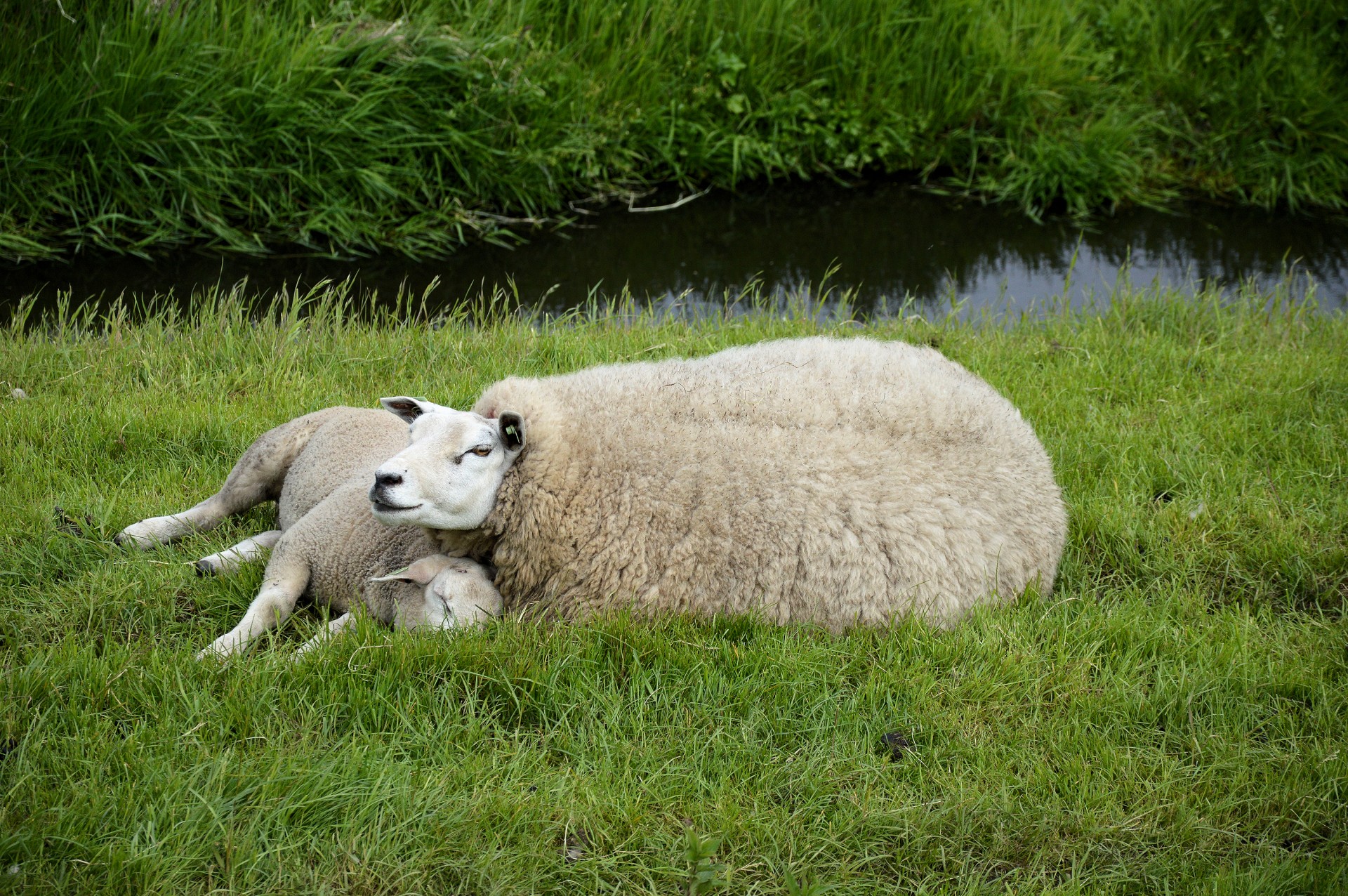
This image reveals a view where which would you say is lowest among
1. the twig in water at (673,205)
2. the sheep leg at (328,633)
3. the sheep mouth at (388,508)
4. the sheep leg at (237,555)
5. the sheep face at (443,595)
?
the sheep leg at (237,555)

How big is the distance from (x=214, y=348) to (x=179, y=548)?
1.70 meters

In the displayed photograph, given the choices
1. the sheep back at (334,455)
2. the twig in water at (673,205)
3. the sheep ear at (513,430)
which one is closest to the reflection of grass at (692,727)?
the sheep back at (334,455)

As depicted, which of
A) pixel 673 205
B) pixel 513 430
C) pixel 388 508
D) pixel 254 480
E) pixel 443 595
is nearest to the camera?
pixel 388 508

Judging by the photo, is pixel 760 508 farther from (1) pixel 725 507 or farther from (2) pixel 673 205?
(2) pixel 673 205

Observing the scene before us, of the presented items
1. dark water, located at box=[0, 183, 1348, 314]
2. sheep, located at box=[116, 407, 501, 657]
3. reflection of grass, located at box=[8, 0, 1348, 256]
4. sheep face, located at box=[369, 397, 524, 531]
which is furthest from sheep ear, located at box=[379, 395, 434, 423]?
reflection of grass, located at box=[8, 0, 1348, 256]

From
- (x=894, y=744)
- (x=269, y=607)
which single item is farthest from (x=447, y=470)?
(x=894, y=744)

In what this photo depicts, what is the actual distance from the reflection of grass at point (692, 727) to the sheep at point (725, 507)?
0.14 meters

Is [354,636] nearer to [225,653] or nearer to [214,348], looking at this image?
[225,653]

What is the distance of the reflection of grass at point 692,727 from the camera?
260 cm

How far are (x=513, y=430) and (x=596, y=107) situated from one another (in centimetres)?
548

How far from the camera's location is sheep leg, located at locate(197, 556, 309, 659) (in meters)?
3.25

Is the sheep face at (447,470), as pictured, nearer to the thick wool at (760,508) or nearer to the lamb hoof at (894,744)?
the thick wool at (760,508)

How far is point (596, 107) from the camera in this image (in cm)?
832

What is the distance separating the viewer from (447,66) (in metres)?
7.63
